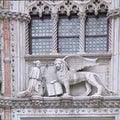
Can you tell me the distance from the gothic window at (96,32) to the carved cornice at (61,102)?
3.72 feet

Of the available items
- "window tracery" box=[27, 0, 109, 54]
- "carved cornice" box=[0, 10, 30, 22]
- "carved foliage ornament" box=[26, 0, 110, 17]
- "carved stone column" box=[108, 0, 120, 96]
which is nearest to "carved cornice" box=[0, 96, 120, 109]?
"carved stone column" box=[108, 0, 120, 96]

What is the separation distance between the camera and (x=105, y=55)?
1212 cm

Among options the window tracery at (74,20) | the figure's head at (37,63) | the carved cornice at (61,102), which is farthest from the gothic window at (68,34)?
the carved cornice at (61,102)

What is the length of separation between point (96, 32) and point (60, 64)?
116 centimetres

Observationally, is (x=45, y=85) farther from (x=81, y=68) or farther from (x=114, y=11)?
(x=114, y=11)

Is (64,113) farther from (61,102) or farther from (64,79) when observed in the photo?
(64,79)

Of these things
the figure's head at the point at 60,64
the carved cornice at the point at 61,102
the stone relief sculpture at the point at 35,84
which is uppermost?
the figure's head at the point at 60,64

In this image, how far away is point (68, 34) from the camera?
496 inches

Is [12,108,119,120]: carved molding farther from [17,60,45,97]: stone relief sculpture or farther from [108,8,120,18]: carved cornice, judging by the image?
[108,8,120,18]: carved cornice

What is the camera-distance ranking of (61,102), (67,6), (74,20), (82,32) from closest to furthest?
(61,102) → (82,32) → (67,6) → (74,20)

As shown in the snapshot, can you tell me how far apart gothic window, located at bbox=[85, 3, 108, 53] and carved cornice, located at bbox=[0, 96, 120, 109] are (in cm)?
113

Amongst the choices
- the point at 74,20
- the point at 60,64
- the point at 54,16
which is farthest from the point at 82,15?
the point at 60,64

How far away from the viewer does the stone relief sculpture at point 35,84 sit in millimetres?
11922

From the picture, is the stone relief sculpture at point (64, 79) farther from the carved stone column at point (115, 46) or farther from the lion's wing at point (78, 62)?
the carved stone column at point (115, 46)
